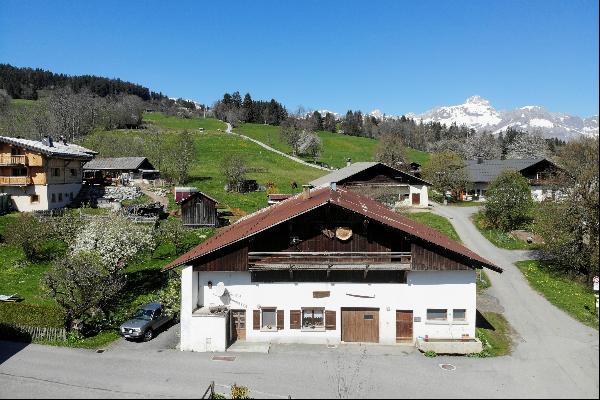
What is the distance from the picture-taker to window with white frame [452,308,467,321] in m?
20.5

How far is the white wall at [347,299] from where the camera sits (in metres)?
20.4

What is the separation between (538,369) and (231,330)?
14748 mm

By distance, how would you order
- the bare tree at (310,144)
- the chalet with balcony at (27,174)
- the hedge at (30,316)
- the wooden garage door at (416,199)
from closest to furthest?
the hedge at (30,316)
the chalet with balcony at (27,174)
the wooden garage door at (416,199)
the bare tree at (310,144)

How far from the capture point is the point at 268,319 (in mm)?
21078

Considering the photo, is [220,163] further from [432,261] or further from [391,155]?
[432,261]

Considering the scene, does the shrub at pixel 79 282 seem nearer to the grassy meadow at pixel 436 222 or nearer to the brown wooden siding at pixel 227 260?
the brown wooden siding at pixel 227 260

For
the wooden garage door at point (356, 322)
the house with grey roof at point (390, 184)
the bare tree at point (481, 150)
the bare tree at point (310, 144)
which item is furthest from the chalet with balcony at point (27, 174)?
the bare tree at point (481, 150)

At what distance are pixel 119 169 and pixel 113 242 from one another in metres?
40.8

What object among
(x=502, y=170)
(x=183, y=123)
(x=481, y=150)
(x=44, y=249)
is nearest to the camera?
(x=44, y=249)

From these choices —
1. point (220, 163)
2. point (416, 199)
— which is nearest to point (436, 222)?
→ point (416, 199)

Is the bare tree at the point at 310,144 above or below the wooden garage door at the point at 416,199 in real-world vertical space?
above

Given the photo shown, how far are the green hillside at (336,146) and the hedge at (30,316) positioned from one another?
266 ft

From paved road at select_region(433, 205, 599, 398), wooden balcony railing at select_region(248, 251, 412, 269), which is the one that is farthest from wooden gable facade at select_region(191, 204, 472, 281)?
paved road at select_region(433, 205, 599, 398)

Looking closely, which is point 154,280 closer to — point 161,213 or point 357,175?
point 161,213
